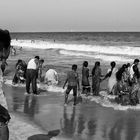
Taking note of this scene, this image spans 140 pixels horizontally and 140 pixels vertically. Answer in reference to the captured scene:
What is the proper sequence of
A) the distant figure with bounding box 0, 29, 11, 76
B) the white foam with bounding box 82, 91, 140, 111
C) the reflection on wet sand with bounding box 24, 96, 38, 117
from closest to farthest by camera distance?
the distant figure with bounding box 0, 29, 11, 76 → the reflection on wet sand with bounding box 24, 96, 38, 117 → the white foam with bounding box 82, 91, 140, 111

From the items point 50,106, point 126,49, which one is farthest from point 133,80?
point 126,49

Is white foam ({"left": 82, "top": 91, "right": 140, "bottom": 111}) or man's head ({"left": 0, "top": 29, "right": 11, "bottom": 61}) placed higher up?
man's head ({"left": 0, "top": 29, "right": 11, "bottom": 61})

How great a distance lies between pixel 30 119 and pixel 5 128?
4108 millimetres

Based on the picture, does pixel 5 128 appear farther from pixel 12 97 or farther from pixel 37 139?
pixel 12 97

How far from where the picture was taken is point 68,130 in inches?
302

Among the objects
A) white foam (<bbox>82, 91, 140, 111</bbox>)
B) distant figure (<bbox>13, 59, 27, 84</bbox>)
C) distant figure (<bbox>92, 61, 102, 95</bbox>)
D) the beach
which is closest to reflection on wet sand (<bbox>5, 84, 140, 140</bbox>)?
the beach

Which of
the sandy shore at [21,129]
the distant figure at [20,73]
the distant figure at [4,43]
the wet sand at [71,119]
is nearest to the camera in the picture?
the distant figure at [4,43]

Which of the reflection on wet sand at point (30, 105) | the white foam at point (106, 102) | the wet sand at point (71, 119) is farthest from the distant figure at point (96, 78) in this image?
the reflection on wet sand at point (30, 105)

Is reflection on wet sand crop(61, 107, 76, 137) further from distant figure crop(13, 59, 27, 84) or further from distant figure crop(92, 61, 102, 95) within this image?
distant figure crop(13, 59, 27, 84)

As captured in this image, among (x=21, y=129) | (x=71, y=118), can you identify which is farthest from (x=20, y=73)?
(x=21, y=129)

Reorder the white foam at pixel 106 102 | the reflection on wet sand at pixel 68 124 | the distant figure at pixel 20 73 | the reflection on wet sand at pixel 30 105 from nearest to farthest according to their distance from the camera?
the reflection on wet sand at pixel 68 124 < the reflection on wet sand at pixel 30 105 < the white foam at pixel 106 102 < the distant figure at pixel 20 73

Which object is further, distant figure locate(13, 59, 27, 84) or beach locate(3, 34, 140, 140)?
distant figure locate(13, 59, 27, 84)

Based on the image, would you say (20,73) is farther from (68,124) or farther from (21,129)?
(21,129)

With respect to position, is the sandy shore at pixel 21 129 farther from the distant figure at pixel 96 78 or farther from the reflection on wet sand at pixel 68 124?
the distant figure at pixel 96 78
